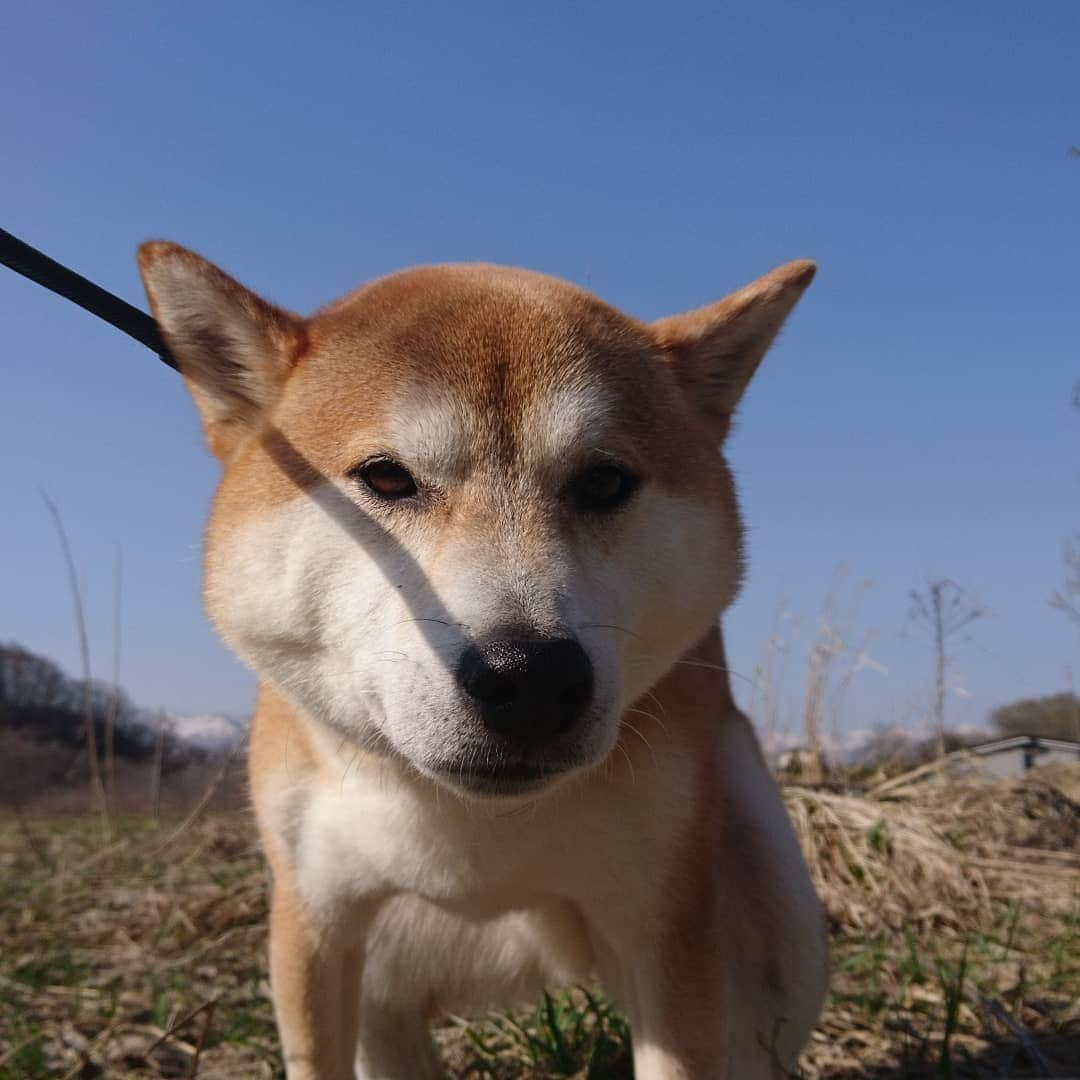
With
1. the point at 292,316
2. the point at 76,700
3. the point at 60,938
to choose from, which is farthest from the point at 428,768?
the point at 76,700

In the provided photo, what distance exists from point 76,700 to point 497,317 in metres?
6.70

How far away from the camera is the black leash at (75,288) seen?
5.90 feet

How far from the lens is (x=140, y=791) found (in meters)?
7.08

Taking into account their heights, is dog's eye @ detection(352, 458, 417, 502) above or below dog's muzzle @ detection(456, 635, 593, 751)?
above

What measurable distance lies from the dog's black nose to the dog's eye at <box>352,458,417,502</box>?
447 mm

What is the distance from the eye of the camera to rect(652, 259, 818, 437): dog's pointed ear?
8.78 ft

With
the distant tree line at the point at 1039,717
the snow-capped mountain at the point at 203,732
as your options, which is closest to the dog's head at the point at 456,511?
the snow-capped mountain at the point at 203,732

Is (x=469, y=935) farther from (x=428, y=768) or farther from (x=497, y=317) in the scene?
(x=497, y=317)

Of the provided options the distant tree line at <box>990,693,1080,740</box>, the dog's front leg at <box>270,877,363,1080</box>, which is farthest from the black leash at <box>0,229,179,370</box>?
the distant tree line at <box>990,693,1080,740</box>

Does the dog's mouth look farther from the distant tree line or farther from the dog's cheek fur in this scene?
the distant tree line

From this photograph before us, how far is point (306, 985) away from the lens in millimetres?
2611

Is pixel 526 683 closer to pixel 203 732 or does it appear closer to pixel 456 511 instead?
pixel 456 511

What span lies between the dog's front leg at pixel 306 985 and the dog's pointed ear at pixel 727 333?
1.56 m

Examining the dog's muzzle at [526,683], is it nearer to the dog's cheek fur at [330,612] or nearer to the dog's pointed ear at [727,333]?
the dog's cheek fur at [330,612]
